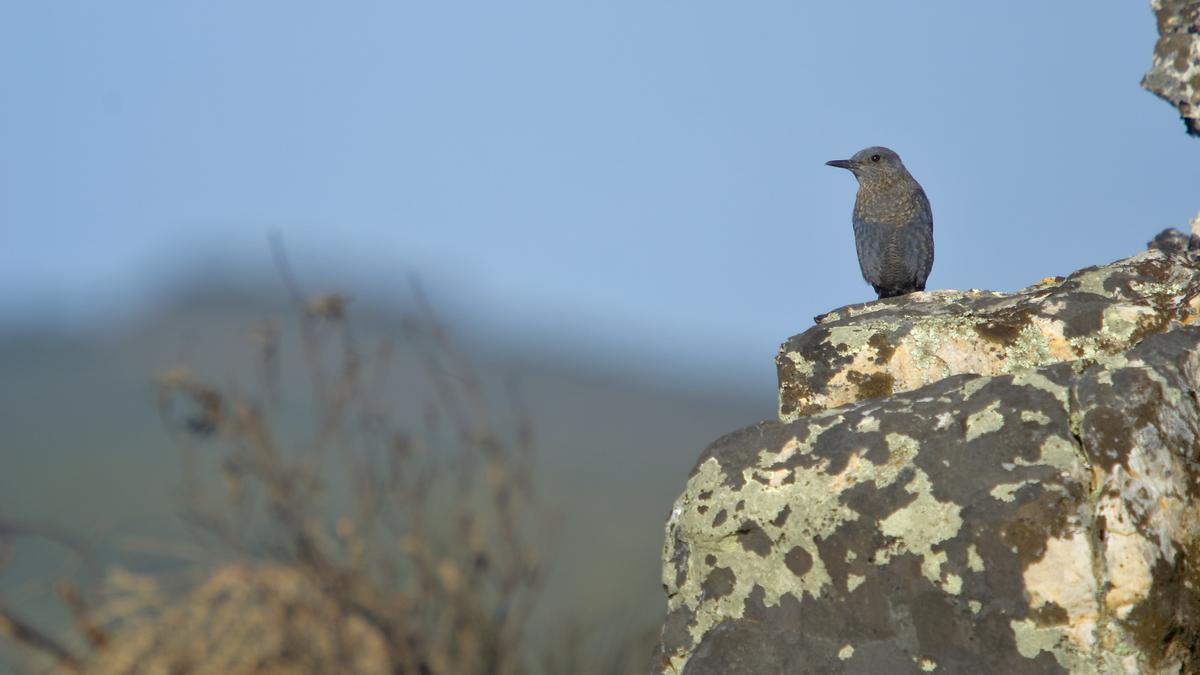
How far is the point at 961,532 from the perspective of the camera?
2467mm

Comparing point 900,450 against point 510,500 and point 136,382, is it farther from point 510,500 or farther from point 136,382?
point 136,382

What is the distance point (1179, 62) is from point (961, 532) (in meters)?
1.72

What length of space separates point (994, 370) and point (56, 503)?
1920 cm

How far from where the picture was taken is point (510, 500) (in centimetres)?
670

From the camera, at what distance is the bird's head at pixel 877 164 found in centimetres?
532

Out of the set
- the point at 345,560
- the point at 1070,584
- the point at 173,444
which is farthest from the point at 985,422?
the point at 173,444

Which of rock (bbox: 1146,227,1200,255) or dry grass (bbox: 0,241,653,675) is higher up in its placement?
rock (bbox: 1146,227,1200,255)

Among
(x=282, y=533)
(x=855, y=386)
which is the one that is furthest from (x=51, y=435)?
(x=855, y=386)

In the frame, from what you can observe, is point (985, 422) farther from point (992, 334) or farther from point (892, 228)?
point (892, 228)

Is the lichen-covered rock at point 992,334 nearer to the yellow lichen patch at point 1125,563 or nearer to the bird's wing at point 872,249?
the yellow lichen patch at point 1125,563

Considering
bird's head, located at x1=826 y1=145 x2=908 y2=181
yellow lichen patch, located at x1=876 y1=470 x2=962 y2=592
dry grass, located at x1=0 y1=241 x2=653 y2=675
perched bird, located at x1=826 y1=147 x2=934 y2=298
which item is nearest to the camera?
yellow lichen patch, located at x1=876 y1=470 x2=962 y2=592

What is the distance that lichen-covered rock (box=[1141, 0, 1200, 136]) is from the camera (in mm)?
3402

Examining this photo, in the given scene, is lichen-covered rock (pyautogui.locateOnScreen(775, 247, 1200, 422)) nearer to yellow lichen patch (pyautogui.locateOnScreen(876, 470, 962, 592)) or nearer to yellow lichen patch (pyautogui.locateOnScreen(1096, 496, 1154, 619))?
yellow lichen patch (pyautogui.locateOnScreen(876, 470, 962, 592))

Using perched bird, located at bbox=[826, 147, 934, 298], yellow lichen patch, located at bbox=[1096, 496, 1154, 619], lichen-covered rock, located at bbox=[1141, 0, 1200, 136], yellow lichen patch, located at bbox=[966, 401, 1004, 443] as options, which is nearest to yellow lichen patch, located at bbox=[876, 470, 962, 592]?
yellow lichen patch, located at bbox=[966, 401, 1004, 443]
